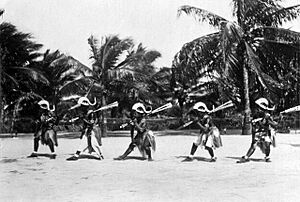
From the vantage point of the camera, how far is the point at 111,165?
18.2 feet

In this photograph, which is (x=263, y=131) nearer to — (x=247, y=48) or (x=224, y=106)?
(x=224, y=106)

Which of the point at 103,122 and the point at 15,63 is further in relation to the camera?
the point at 103,122

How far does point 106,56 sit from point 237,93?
216cm

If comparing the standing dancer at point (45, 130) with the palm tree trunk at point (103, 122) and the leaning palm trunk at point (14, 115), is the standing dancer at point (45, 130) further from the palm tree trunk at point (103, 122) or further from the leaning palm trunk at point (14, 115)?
the palm tree trunk at point (103, 122)

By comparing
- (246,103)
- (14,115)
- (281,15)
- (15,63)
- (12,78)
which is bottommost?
(14,115)

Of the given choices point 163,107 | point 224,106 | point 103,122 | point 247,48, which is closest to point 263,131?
point 224,106

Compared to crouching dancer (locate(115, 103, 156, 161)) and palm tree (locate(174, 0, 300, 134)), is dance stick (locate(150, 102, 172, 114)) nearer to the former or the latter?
crouching dancer (locate(115, 103, 156, 161))

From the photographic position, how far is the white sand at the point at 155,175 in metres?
4.32

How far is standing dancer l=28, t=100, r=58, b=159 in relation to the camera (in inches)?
232

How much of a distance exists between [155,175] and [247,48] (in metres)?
2.11

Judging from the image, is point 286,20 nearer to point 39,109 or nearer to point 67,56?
point 67,56

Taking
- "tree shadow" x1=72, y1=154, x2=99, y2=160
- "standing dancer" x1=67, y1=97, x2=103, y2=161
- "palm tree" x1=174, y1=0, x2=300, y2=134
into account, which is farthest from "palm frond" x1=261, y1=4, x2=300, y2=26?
"tree shadow" x1=72, y1=154, x2=99, y2=160

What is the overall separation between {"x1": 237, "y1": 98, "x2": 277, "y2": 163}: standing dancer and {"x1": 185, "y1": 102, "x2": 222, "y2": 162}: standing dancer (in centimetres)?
41

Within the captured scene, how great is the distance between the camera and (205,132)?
5672mm
